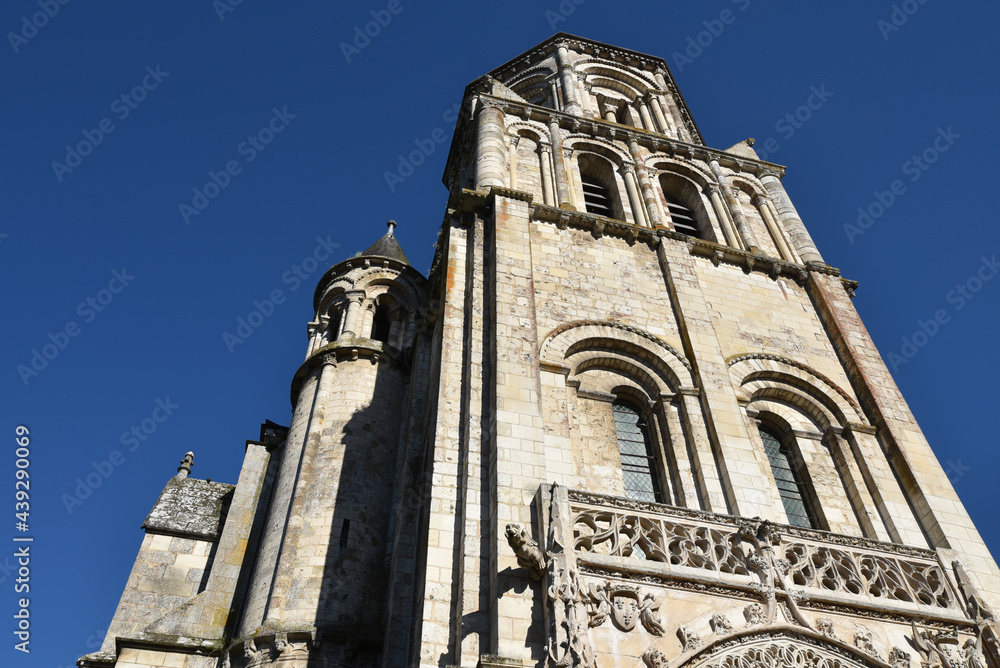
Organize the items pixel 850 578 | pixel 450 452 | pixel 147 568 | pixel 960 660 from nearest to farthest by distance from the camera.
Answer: pixel 960 660 < pixel 850 578 < pixel 450 452 < pixel 147 568

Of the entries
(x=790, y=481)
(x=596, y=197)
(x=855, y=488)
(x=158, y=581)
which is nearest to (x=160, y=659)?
(x=158, y=581)

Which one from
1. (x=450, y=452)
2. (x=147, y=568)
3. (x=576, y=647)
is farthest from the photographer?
(x=147, y=568)

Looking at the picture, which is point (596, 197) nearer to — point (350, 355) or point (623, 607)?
point (350, 355)

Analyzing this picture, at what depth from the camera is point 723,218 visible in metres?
16.9

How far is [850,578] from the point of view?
8.85 metres

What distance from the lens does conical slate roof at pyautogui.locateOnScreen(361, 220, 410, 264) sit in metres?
20.2

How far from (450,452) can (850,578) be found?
4.81 metres

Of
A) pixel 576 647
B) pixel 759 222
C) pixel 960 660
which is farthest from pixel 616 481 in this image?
pixel 759 222

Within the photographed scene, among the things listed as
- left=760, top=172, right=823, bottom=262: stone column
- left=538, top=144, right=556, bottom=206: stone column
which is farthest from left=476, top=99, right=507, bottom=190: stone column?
left=760, top=172, right=823, bottom=262: stone column

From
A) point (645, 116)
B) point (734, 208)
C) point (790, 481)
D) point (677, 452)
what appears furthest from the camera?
point (645, 116)

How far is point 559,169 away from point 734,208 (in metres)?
4.04

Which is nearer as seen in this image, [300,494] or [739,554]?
[739,554]

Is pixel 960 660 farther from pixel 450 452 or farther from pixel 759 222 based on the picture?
pixel 759 222

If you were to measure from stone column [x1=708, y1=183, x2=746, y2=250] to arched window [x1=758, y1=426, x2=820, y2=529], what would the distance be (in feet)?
16.9
